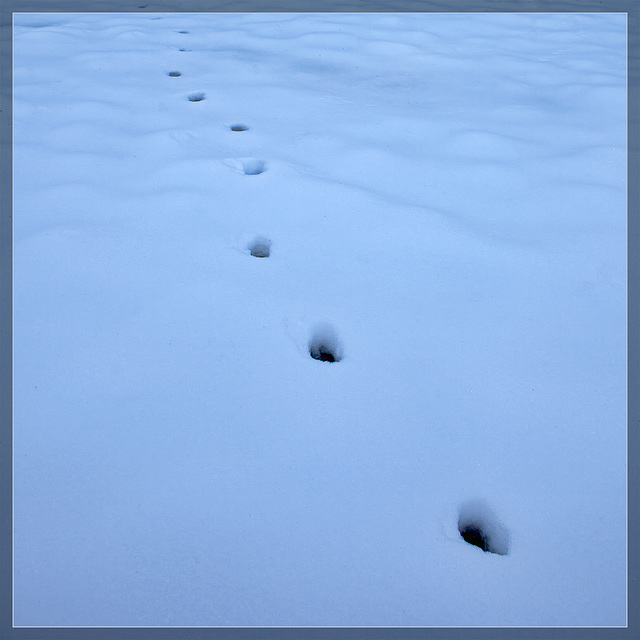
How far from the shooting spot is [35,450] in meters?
1.04

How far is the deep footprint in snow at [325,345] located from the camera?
125 centimetres

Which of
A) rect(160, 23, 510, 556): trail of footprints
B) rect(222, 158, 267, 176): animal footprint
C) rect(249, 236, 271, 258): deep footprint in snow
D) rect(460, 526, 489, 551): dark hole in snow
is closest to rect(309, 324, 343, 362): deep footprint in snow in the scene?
rect(160, 23, 510, 556): trail of footprints

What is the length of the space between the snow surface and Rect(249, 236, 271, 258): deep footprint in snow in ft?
0.04

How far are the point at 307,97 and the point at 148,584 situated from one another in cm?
222

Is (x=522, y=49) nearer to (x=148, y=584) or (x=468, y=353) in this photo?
(x=468, y=353)

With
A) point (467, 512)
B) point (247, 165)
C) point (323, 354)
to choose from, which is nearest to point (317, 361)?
point (323, 354)

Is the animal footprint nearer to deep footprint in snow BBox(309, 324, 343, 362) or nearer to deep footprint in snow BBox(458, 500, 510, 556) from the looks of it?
deep footprint in snow BBox(309, 324, 343, 362)

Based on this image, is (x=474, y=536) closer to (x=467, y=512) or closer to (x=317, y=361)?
(x=467, y=512)

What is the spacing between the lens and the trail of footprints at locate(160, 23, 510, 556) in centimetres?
94

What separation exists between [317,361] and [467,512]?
468 mm


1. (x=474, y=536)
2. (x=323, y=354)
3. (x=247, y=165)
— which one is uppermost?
(x=247, y=165)

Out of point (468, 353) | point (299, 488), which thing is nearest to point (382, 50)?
point (468, 353)

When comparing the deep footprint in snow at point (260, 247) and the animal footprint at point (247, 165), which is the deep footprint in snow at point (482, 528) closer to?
the deep footprint in snow at point (260, 247)

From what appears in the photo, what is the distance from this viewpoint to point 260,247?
1.55 metres
